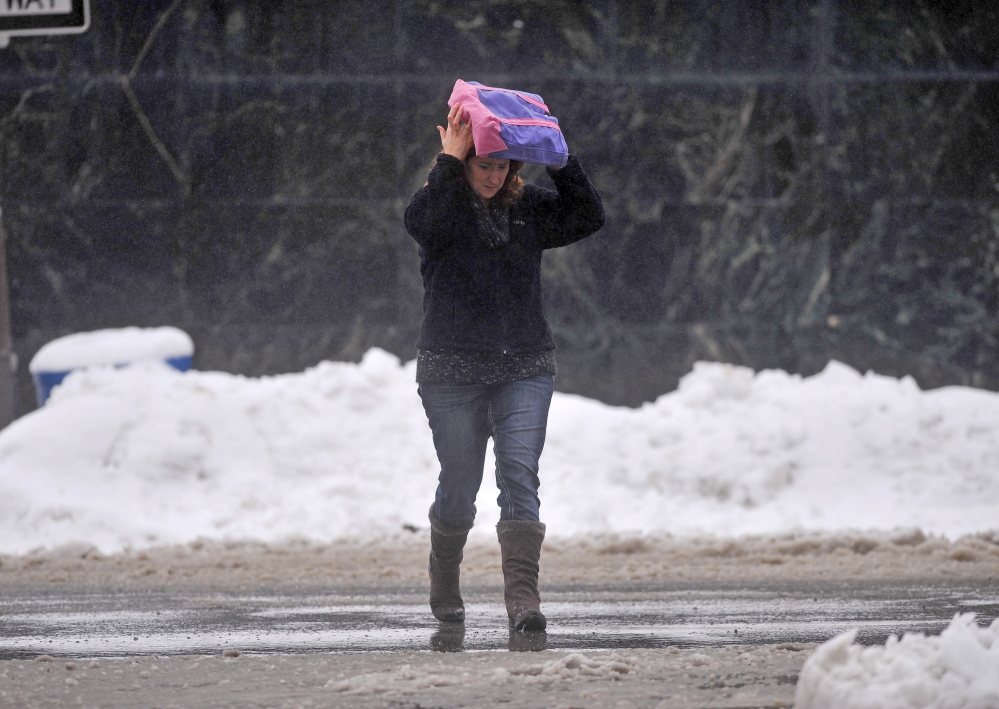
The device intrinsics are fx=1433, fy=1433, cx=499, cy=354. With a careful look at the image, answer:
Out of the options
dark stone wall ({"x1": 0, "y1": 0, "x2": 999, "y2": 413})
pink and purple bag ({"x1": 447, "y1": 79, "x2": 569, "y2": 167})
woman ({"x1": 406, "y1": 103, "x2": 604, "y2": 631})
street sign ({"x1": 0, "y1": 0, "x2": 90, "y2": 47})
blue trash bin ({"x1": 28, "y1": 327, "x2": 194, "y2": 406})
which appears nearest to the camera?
pink and purple bag ({"x1": 447, "y1": 79, "x2": 569, "y2": 167})

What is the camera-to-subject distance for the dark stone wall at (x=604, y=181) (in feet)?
38.5

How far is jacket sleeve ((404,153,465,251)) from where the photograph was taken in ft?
16.4

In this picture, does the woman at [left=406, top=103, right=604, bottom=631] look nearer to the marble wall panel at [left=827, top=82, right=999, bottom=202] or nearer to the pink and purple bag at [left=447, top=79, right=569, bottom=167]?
the pink and purple bag at [left=447, top=79, right=569, bottom=167]

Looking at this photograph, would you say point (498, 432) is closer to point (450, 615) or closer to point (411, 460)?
point (450, 615)

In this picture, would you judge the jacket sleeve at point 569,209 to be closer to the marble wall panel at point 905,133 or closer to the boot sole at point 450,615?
the boot sole at point 450,615

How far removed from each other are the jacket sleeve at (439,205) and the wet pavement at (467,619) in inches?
56.1

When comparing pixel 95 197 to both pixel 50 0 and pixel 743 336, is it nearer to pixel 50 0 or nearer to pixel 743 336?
pixel 50 0

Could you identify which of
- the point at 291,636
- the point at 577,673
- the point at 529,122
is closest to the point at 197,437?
the point at 291,636

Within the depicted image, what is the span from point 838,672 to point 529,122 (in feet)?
7.80

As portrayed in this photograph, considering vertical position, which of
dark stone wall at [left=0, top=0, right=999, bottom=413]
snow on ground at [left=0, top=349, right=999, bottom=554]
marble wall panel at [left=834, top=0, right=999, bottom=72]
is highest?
marble wall panel at [left=834, top=0, right=999, bottom=72]

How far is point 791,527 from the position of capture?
8.45 meters

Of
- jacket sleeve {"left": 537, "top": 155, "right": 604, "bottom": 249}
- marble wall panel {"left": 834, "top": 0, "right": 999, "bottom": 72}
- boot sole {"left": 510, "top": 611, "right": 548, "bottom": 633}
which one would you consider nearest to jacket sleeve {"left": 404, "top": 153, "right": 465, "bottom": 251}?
jacket sleeve {"left": 537, "top": 155, "right": 604, "bottom": 249}

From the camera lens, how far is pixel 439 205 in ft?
16.4

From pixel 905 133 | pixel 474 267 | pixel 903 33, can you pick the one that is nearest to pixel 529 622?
pixel 474 267
